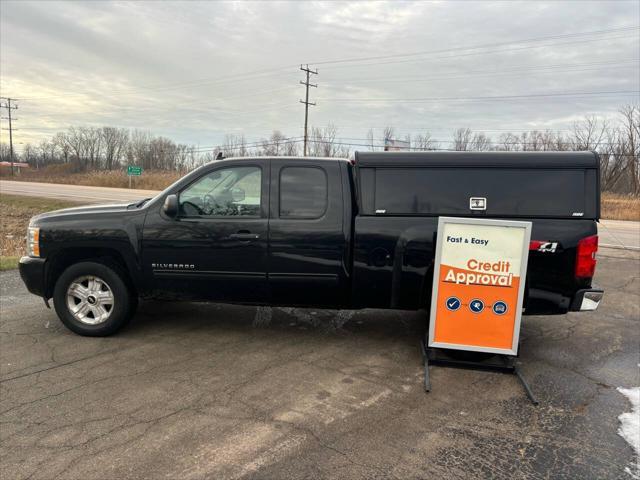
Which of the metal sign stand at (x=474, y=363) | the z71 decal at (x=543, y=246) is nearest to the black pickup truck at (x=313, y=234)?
the z71 decal at (x=543, y=246)

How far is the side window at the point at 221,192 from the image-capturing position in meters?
4.77

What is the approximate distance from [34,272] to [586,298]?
17.8 feet

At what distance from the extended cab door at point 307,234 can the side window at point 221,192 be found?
25 centimetres

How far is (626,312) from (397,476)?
5.36m

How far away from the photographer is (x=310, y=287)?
470 cm

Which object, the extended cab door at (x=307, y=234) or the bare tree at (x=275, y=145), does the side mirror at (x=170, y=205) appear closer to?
the extended cab door at (x=307, y=234)

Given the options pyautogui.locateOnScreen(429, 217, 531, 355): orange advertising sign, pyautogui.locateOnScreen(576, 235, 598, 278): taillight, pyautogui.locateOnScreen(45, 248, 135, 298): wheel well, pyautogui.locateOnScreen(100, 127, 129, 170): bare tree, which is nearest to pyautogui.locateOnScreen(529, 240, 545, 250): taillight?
pyautogui.locateOnScreen(429, 217, 531, 355): orange advertising sign

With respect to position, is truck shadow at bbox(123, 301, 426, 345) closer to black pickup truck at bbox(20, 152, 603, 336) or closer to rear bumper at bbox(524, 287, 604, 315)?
black pickup truck at bbox(20, 152, 603, 336)

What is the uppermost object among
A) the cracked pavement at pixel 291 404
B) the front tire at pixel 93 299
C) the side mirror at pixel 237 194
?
the side mirror at pixel 237 194

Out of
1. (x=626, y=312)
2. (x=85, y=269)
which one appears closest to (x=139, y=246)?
(x=85, y=269)

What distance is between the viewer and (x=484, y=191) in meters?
4.33

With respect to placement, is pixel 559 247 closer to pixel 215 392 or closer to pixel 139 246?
pixel 215 392

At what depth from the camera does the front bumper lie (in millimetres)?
4910

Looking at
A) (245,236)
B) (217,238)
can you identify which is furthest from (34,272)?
(245,236)
